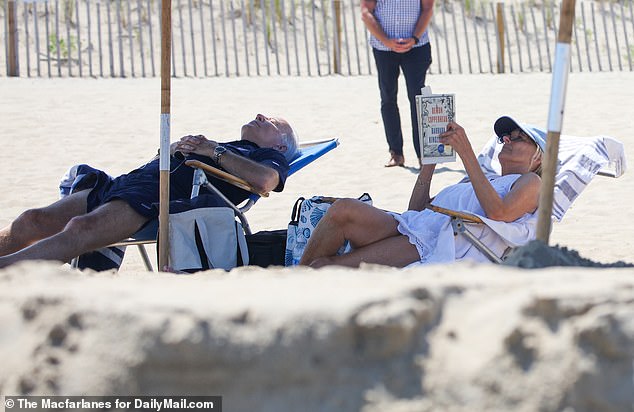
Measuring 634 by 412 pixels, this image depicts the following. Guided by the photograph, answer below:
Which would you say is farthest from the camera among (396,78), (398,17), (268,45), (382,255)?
(268,45)

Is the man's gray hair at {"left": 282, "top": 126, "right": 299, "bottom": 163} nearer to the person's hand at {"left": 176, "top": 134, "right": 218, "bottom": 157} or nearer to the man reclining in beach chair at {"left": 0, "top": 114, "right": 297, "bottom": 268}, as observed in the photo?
the man reclining in beach chair at {"left": 0, "top": 114, "right": 297, "bottom": 268}

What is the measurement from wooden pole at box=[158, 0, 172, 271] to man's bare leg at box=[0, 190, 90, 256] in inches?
31.3

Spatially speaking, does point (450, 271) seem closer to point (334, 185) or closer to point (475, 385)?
point (475, 385)

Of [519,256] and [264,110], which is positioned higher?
[264,110]

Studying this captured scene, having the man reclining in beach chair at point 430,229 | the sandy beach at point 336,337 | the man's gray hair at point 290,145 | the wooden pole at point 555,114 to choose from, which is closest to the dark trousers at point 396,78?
the man's gray hair at point 290,145

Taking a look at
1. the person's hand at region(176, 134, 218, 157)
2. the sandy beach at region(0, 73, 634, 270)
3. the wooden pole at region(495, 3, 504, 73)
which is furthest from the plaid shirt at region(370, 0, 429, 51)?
the wooden pole at region(495, 3, 504, 73)

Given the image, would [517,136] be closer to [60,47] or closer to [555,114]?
[555,114]

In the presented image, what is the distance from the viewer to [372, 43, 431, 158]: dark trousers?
7.80 meters

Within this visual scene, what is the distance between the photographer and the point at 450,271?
8.67 ft

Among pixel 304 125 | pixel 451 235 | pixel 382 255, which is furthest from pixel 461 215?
pixel 304 125

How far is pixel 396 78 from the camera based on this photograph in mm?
7977

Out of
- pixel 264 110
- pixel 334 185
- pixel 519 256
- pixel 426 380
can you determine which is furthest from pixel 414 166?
pixel 426 380

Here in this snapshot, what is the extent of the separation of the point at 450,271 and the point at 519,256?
14.3 inches

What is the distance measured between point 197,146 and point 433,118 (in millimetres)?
1230
